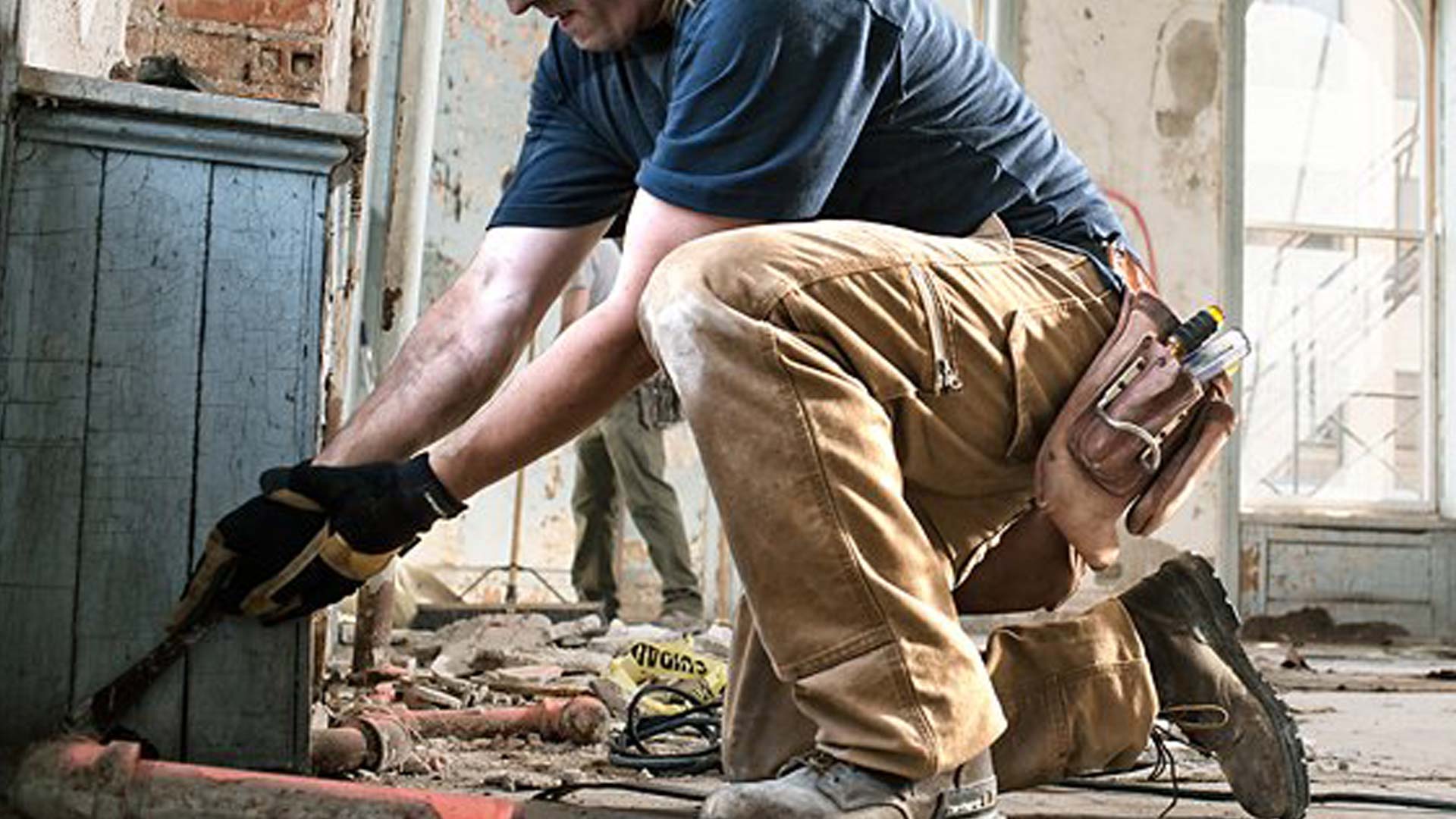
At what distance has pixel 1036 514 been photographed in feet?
5.99

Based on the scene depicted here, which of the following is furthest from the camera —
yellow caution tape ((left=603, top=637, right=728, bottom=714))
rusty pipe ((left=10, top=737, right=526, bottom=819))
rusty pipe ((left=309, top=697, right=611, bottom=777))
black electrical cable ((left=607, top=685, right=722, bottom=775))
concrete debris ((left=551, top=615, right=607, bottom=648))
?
concrete debris ((left=551, top=615, right=607, bottom=648))

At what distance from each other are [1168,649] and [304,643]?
0.99 metres

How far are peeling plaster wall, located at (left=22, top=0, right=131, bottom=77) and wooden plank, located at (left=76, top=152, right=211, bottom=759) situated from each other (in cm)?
19

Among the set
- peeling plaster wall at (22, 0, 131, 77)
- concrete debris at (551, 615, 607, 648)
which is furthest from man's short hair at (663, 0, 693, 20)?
concrete debris at (551, 615, 607, 648)

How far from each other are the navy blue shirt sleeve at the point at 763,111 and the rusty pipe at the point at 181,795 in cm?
64

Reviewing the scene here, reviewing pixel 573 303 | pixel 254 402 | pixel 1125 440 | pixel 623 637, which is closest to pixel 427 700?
pixel 254 402

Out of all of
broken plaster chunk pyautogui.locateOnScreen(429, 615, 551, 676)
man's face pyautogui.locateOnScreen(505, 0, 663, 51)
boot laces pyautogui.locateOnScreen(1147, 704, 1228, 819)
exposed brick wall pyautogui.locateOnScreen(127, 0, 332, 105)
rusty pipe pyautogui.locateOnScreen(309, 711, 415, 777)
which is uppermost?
exposed brick wall pyautogui.locateOnScreen(127, 0, 332, 105)

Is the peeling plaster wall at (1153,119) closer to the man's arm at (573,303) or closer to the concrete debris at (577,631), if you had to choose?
the man's arm at (573,303)

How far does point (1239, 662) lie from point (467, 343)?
1.01m

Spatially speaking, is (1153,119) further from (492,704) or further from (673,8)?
(673,8)

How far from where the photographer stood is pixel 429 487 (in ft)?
4.93

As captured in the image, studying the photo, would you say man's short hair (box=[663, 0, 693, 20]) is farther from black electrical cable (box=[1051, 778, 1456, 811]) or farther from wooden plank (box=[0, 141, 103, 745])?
black electrical cable (box=[1051, 778, 1456, 811])

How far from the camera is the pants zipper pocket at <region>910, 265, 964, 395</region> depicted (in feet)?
4.99

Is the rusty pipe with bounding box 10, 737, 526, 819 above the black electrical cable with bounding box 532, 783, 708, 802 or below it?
above
